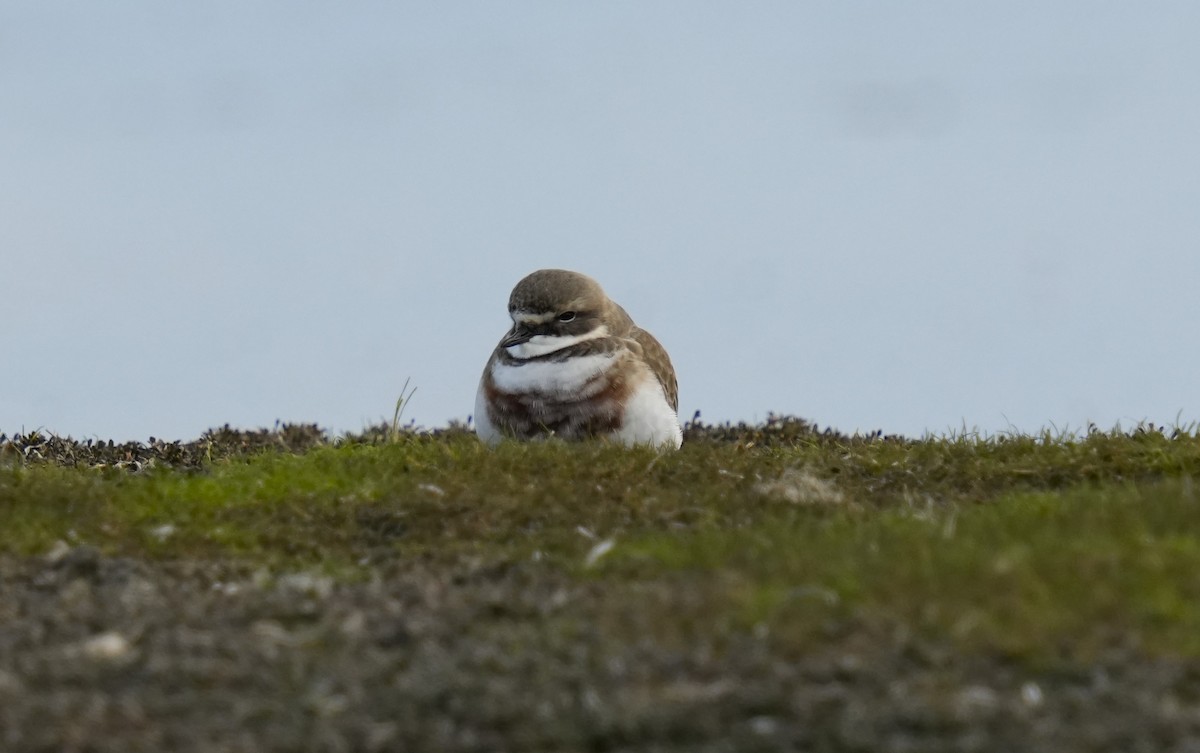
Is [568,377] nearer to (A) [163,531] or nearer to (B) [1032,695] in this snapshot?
(A) [163,531]

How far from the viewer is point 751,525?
9945 mm

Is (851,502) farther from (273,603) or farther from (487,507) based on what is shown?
(273,603)

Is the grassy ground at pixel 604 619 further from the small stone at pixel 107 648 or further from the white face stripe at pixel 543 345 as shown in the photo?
the white face stripe at pixel 543 345

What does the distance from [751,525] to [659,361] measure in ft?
12.5

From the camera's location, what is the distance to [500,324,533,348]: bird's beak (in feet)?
42.3

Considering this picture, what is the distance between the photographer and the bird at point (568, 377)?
12.6 meters

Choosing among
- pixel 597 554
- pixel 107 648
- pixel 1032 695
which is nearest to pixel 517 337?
pixel 597 554

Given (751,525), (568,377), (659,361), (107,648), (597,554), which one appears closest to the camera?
(107,648)

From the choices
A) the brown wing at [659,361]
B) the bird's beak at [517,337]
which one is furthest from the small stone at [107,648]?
the brown wing at [659,361]

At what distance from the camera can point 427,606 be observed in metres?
6.90

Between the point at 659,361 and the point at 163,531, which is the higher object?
the point at 659,361

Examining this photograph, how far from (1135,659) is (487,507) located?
219 inches

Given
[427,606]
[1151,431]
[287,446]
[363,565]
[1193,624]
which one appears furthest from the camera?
[287,446]

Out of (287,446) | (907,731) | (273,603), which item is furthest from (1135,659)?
(287,446)
